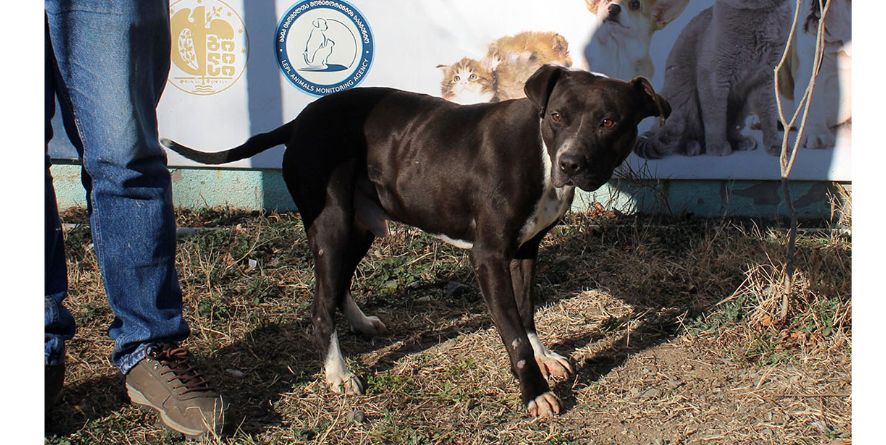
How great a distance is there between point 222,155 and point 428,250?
1492 mm

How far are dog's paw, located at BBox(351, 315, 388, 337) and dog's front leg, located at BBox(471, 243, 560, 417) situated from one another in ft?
2.68

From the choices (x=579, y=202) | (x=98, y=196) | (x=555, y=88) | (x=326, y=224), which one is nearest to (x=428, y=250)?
(x=579, y=202)

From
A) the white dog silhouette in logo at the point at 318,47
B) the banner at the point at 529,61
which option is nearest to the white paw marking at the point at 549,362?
the banner at the point at 529,61

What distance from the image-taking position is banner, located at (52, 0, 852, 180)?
5.18 metres

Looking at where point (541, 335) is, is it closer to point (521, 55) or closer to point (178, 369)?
point (178, 369)

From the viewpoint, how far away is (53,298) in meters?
3.17

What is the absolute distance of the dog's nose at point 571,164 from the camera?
10.5 ft

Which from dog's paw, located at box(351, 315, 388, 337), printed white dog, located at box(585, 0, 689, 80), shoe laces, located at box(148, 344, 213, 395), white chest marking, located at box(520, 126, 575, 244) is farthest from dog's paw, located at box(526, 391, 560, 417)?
printed white dog, located at box(585, 0, 689, 80)

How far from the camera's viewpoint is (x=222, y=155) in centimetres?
397

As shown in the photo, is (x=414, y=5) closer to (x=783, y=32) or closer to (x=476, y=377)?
(x=783, y=32)

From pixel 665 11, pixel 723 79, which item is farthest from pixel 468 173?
pixel 723 79

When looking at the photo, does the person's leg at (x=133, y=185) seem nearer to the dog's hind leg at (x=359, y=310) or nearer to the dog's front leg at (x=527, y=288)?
the dog's hind leg at (x=359, y=310)

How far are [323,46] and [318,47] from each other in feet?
0.11

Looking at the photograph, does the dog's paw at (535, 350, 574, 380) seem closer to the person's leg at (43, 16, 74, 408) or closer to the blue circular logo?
the person's leg at (43, 16, 74, 408)
